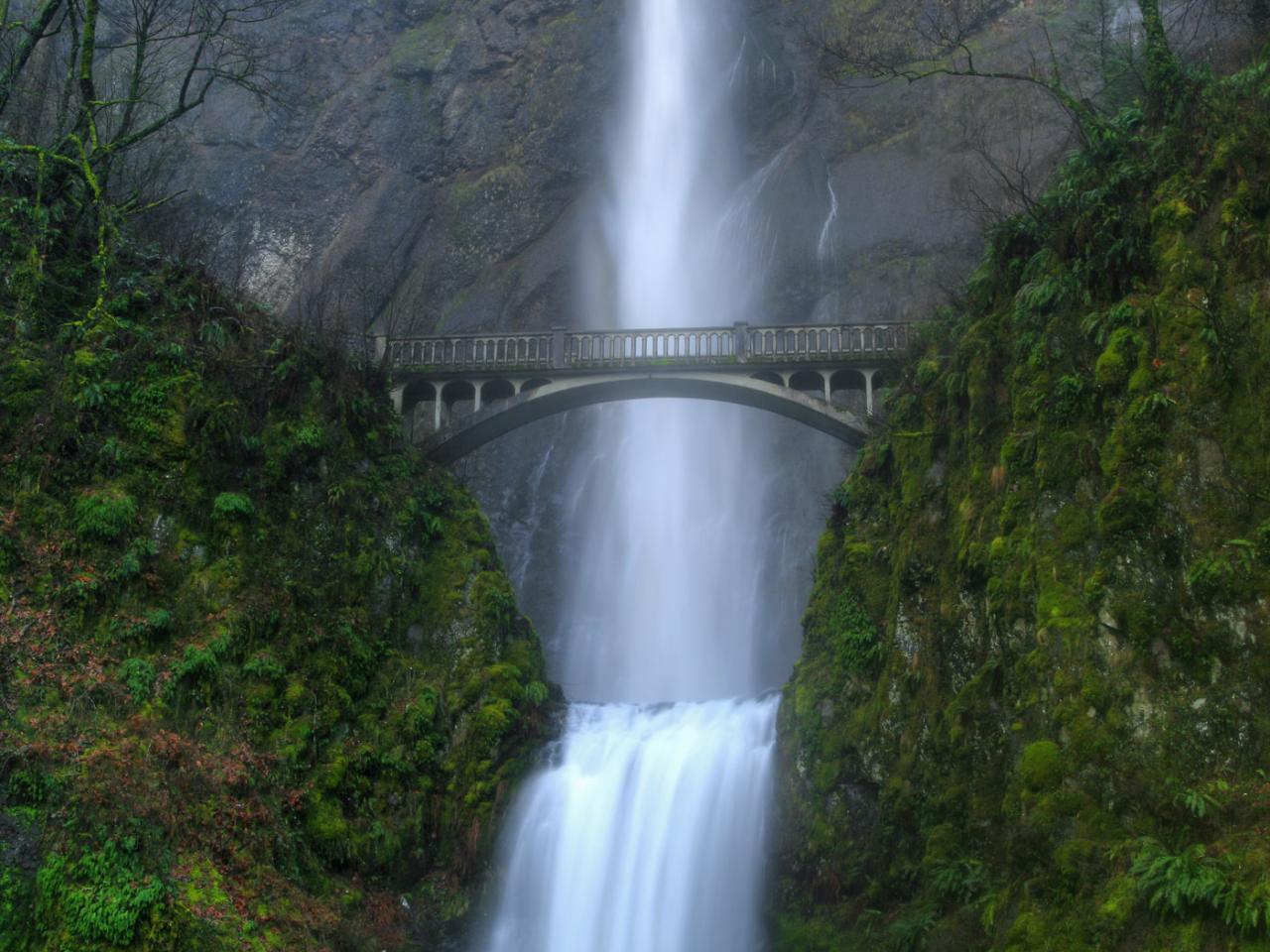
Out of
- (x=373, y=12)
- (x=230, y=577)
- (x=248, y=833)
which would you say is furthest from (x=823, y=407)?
(x=373, y=12)

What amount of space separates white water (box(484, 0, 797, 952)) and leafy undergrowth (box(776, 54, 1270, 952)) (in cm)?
171

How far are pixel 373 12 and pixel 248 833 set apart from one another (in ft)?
121

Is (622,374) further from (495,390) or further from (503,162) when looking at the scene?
(503,162)

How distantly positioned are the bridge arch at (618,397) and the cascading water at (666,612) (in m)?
6.44

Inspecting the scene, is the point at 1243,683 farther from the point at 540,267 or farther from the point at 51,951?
the point at 540,267

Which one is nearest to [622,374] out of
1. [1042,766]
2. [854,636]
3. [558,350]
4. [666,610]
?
[558,350]

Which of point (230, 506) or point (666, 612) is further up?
point (230, 506)

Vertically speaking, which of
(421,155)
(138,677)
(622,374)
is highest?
(421,155)

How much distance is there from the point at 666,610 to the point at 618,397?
8.89 meters

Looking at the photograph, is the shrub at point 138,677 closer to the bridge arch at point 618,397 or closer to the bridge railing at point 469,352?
the bridge arch at point 618,397

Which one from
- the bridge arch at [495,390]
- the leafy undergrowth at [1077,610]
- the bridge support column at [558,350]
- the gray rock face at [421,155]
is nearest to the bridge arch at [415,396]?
the bridge arch at [495,390]

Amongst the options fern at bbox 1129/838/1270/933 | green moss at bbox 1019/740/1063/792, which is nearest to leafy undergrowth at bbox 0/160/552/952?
green moss at bbox 1019/740/1063/792

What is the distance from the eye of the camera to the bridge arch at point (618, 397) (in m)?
24.0

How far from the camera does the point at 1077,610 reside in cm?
1290
